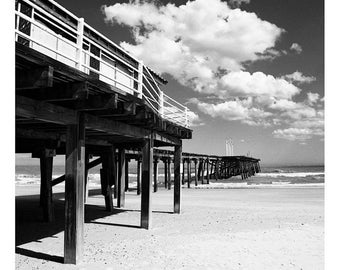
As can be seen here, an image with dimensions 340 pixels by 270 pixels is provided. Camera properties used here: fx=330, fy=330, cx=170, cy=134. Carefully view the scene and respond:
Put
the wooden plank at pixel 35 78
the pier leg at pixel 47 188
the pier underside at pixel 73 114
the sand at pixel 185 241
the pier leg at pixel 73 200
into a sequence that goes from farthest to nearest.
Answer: the pier leg at pixel 47 188
the sand at pixel 185 241
the pier leg at pixel 73 200
the pier underside at pixel 73 114
the wooden plank at pixel 35 78

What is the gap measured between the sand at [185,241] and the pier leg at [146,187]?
0.34 meters

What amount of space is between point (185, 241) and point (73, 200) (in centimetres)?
334

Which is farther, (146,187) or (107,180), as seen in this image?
(107,180)

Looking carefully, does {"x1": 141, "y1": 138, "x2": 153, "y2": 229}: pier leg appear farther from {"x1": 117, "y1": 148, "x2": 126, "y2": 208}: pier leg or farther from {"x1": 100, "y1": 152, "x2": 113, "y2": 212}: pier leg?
{"x1": 117, "y1": 148, "x2": 126, "y2": 208}: pier leg

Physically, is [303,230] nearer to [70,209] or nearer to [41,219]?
[70,209]

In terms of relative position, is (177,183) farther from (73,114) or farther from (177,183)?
(73,114)

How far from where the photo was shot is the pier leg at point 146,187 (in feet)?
32.7

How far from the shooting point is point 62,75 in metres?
5.24

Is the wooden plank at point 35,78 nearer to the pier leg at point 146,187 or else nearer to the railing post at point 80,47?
the railing post at point 80,47

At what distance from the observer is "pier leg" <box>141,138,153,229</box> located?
393 inches

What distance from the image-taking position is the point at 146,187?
10.2 m

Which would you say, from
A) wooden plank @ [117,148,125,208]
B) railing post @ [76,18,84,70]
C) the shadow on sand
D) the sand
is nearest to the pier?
railing post @ [76,18,84,70]

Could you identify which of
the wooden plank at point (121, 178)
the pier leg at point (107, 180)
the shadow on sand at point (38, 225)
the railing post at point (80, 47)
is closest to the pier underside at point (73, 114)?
the railing post at point (80, 47)

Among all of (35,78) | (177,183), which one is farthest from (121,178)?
(35,78)
